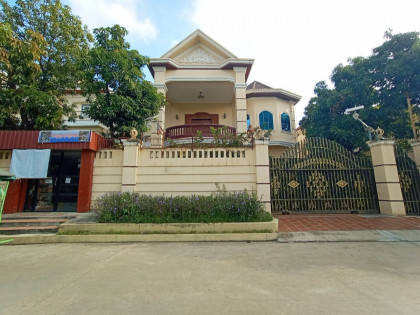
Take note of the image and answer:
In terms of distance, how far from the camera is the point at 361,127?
10664 mm

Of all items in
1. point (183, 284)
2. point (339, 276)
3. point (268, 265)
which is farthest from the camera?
point (268, 265)

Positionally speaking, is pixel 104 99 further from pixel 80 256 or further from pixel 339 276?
pixel 339 276

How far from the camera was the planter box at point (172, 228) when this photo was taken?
5.26 meters

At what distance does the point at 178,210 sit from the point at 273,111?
10415mm

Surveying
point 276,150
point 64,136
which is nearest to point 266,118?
point 276,150

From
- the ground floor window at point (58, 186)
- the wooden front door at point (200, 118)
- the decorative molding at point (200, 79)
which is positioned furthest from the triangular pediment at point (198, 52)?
the ground floor window at point (58, 186)

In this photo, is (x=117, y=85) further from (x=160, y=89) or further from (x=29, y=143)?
(x=29, y=143)

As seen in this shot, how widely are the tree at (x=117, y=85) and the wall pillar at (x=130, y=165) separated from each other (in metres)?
1.49

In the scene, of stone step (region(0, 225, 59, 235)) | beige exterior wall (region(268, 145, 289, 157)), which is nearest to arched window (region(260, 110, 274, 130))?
beige exterior wall (region(268, 145, 289, 157))

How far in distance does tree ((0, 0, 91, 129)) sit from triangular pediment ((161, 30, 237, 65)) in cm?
438

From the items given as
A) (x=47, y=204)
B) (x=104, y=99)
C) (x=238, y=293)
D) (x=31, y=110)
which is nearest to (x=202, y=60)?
(x=104, y=99)

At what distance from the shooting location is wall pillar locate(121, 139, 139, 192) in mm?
6785

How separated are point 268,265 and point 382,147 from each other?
694 cm

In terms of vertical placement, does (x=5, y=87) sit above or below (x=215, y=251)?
above
